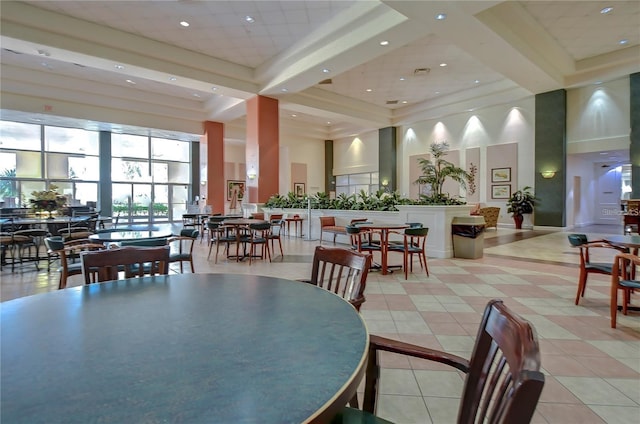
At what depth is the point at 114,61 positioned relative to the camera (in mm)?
7625

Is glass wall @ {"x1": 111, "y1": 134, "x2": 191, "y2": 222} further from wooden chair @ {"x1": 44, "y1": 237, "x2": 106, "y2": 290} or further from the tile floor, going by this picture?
wooden chair @ {"x1": 44, "y1": 237, "x2": 106, "y2": 290}

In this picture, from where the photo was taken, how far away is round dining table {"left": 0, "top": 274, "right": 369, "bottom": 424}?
59cm

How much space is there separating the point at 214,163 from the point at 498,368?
14215mm

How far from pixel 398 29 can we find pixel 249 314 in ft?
22.7

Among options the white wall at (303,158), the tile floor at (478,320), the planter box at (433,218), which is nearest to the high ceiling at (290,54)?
the planter box at (433,218)

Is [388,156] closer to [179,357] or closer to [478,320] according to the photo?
[478,320]

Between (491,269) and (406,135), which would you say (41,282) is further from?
(406,135)

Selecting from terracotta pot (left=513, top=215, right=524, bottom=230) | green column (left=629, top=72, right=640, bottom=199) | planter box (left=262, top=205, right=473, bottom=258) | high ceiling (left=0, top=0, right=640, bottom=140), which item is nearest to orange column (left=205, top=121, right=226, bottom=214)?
high ceiling (left=0, top=0, right=640, bottom=140)

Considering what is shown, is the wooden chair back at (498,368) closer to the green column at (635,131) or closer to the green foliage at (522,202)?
the green column at (635,131)

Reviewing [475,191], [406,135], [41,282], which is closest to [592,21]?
[475,191]

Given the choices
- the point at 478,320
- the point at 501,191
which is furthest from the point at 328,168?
the point at 478,320

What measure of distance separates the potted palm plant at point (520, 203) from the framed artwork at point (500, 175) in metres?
0.69

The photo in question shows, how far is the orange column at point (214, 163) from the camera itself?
13.8m

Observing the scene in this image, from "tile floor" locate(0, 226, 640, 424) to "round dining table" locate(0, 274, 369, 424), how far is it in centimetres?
119
